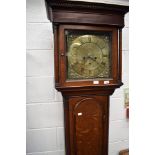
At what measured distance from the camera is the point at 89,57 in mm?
1126

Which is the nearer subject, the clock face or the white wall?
the clock face

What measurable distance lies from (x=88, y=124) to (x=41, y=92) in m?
0.53

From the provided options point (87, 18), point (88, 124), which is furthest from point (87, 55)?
point (88, 124)

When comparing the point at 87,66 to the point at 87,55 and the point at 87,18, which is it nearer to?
the point at 87,55

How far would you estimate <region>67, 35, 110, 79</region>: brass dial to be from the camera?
1.10m

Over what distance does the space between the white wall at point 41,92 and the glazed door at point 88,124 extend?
0.43 m

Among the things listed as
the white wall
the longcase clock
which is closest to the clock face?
the longcase clock

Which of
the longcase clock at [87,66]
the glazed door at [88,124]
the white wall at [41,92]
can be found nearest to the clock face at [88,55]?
the longcase clock at [87,66]

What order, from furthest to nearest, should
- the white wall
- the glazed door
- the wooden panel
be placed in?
the white wall
the glazed door
the wooden panel

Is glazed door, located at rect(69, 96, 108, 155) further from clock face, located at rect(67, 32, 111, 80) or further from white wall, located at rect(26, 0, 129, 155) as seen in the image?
white wall, located at rect(26, 0, 129, 155)

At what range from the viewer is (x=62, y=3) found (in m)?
1.01

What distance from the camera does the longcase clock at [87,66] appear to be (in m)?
1.06

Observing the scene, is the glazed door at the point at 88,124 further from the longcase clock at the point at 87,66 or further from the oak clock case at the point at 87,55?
the oak clock case at the point at 87,55
